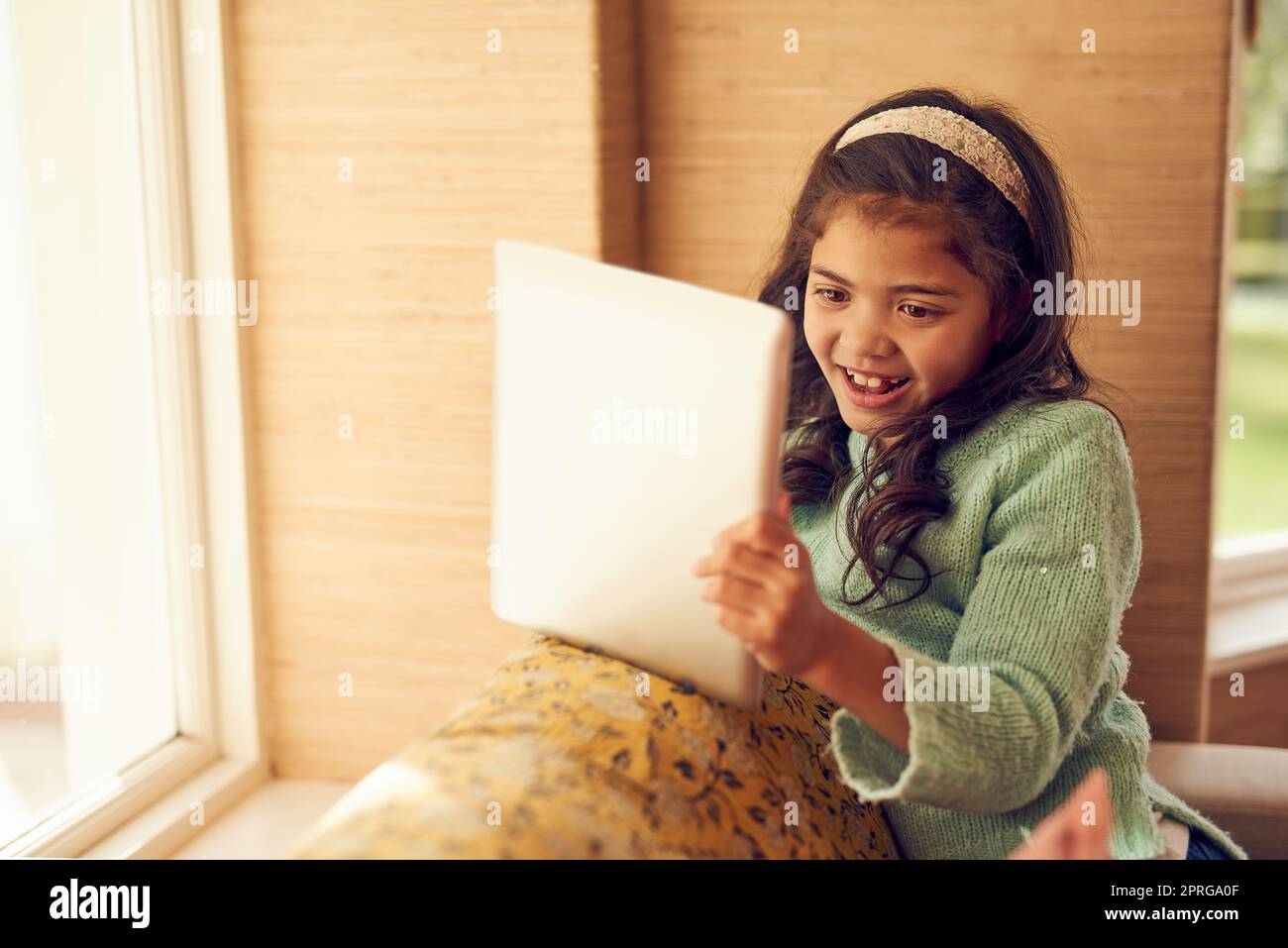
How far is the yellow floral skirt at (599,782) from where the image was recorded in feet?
2.91

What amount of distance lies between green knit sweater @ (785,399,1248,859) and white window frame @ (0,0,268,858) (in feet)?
3.26

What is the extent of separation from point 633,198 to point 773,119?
235 mm

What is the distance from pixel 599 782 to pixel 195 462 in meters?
1.14

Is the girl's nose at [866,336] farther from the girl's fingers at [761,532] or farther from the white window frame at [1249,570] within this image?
the white window frame at [1249,570]

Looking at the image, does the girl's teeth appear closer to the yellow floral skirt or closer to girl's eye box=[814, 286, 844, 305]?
girl's eye box=[814, 286, 844, 305]

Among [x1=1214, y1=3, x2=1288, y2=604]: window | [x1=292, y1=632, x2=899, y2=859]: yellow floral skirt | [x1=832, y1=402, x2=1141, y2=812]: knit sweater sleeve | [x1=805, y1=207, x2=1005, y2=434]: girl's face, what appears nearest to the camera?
[x1=292, y1=632, x2=899, y2=859]: yellow floral skirt

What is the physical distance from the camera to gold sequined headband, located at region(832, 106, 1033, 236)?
1.28 m

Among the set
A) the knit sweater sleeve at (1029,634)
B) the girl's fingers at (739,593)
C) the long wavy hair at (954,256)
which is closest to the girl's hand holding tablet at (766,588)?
the girl's fingers at (739,593)

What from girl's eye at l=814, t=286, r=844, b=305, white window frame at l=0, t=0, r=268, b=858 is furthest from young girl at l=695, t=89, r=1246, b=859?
white window frame at l=0, t=0, r=268, b=858

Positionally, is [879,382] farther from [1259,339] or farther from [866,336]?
[1259,339]

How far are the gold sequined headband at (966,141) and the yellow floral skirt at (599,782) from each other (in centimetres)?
56

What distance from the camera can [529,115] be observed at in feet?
5.70

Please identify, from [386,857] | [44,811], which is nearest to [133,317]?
[44,811]

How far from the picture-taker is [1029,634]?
1.09 meters
